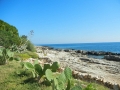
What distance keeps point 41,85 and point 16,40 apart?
12654mm

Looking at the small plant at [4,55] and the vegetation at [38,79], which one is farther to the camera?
the small plant at [4,55]

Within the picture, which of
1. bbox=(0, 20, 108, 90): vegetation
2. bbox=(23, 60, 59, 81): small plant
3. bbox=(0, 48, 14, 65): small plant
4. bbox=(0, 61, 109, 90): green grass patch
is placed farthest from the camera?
bbox=(0, 48, 14, 65): small plant

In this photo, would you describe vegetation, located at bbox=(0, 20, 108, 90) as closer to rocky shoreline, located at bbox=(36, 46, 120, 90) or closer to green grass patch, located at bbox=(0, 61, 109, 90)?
green grass patch, located at bbox=(0, 61, 109, 90)

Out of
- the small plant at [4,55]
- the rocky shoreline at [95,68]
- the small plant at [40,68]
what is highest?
the small plant at [4,55]

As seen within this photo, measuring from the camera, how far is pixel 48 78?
446 cm

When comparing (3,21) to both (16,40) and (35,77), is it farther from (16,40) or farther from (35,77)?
(35,77)

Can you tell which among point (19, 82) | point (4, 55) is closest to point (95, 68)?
point (4, 55)

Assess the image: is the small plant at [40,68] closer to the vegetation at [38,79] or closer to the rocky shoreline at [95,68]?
the vegetation at [38,79]

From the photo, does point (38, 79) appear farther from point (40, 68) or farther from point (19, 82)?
point (19, 82)

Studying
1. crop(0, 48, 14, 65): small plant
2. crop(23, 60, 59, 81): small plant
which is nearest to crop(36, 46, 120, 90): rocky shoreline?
crop(23, 60, 59, 81): small plant

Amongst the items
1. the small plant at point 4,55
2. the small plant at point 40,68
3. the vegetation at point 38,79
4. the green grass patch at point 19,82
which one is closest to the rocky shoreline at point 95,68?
the vegetation at point 38,79

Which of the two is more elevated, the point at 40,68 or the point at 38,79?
the point at 40,68

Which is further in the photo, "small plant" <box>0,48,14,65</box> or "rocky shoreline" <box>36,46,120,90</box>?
"rocky shoreline" <box>36,46,120,90</box>

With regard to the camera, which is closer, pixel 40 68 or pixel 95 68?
pixel 40 68
